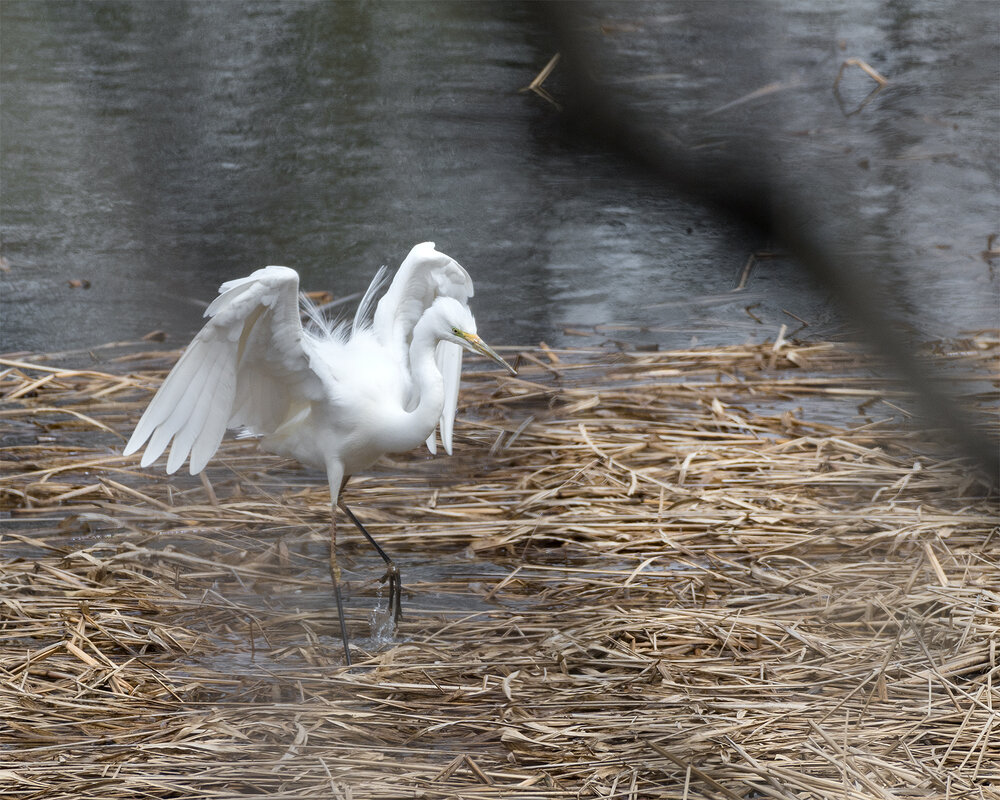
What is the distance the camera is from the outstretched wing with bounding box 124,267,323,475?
2592 mm

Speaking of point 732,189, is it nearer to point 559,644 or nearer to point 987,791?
point 987,791

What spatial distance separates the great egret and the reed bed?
0.27 m

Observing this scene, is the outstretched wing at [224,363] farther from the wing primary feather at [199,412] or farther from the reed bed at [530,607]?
the reed bed at [530,607]

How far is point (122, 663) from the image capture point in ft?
8.71

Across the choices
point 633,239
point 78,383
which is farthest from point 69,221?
point 633,239

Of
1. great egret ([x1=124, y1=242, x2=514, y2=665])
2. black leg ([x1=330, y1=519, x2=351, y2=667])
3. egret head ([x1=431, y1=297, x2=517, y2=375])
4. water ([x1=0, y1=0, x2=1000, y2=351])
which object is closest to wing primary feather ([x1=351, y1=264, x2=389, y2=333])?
great egret ([x1=124, y1=242, x2=514, y2=665])

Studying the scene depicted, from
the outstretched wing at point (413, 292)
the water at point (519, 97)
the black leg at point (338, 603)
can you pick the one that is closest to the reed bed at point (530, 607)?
the black leg at point (338, 603)

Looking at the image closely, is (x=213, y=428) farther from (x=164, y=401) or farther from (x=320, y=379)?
(x=320, y=379)

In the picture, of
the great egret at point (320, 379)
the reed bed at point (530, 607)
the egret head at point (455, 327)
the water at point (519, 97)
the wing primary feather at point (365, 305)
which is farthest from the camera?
the wing primary feather at point (365, 305)

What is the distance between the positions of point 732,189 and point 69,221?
7129 mm

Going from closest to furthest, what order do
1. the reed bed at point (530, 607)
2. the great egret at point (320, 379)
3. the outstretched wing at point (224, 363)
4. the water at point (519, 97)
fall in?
the water at point (519, 97)
the reed bed at point (530, 607)
the outstretched wing at point (224, 363)
the great egret at point (320, 379)

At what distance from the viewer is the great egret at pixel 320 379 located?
2709mm

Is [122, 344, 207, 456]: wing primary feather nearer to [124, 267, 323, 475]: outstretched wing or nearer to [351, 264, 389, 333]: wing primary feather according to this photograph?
[124, 267, 323, 475]: outstretched wing

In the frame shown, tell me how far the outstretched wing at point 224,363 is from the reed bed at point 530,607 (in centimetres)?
45
